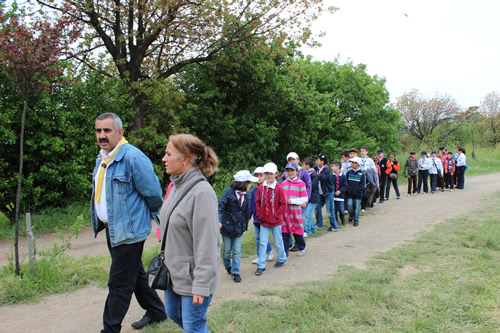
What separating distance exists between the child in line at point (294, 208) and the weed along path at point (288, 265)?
1.32 ft

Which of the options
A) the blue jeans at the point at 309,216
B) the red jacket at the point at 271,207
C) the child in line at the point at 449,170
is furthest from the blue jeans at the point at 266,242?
the child in line at the point at 449,170

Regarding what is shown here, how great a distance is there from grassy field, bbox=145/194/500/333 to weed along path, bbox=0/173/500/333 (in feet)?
1.55

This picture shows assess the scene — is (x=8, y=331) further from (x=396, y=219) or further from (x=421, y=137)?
(x=421, y=137)

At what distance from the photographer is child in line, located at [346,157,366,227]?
9633mm

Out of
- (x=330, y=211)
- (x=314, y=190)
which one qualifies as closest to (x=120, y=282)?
(x=314, y=190)

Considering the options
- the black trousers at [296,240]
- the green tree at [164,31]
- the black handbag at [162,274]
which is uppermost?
the green tree at [164,31]

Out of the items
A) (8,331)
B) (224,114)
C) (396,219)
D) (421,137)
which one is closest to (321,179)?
(396,219)

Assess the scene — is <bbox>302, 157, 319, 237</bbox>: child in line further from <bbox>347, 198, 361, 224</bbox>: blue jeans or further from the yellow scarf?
the yellow scarf

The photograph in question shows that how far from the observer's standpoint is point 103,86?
1125cm

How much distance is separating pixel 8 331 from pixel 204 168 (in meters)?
3.20

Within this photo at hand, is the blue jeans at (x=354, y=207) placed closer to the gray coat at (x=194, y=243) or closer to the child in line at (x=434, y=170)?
the child in line at (x=434, y=170)

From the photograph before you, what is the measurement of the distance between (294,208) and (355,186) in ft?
11.1

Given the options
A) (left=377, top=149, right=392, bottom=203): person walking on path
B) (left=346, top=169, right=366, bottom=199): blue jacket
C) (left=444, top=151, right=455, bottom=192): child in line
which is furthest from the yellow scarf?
(left=444, top=151, right=455, bottom=192): child in line

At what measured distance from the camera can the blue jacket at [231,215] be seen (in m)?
5.71
